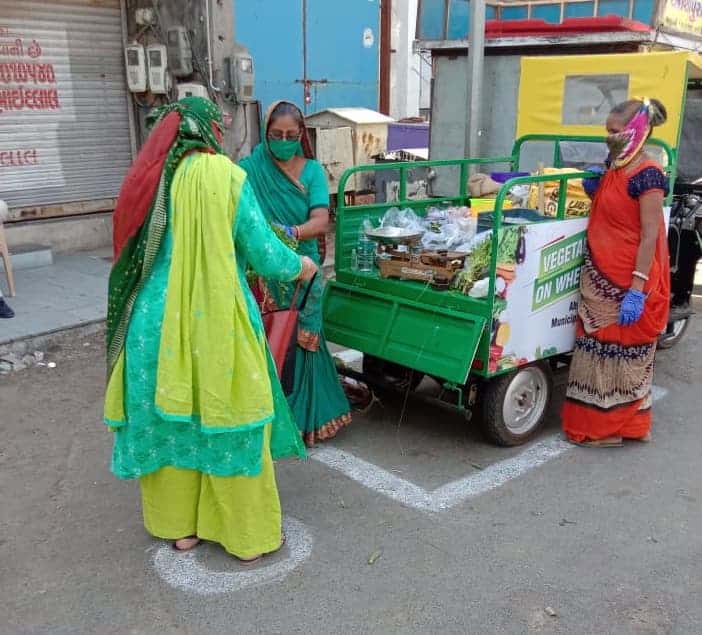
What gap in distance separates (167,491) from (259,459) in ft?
1.43

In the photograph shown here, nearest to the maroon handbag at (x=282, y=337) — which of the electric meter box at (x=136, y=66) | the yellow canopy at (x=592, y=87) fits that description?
the yellow canopy at (x=592, y=87)

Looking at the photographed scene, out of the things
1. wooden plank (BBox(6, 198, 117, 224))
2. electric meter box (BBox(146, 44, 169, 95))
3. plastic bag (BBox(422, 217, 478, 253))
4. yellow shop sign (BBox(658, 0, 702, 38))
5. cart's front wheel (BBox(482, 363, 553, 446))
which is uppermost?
yellow shop sign (BBox(658, 0, 702, 38))

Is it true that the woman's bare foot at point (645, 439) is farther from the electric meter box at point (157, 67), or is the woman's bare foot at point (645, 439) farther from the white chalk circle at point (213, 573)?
the electric meter box at point (157, 67)

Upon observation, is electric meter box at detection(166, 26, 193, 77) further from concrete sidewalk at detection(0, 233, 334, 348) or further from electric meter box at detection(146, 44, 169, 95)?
concrete sidewalk at detection(0, 233, 334, 348)

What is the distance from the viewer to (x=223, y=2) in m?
7.86

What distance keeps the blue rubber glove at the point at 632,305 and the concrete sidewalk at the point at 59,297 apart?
3.89m

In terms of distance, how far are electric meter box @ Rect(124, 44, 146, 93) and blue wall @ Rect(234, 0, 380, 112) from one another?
6.35ft

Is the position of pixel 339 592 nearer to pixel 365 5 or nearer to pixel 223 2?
pixel 223 2

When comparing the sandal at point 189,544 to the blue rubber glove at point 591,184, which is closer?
the sandal at point 189,544

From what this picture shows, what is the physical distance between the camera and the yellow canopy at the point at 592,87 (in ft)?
17.1

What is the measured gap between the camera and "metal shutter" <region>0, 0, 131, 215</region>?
7.34 meters

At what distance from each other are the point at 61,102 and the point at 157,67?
105 cm

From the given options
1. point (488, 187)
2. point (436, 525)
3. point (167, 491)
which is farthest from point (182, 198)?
point (488, 187)

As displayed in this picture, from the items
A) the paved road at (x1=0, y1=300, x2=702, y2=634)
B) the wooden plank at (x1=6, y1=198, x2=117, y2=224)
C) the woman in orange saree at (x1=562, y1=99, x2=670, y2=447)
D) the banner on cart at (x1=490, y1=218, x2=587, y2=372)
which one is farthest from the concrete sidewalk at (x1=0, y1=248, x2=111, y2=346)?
the woman in orange saree at (x1=562, y1=99, x2=670, y2=447)
